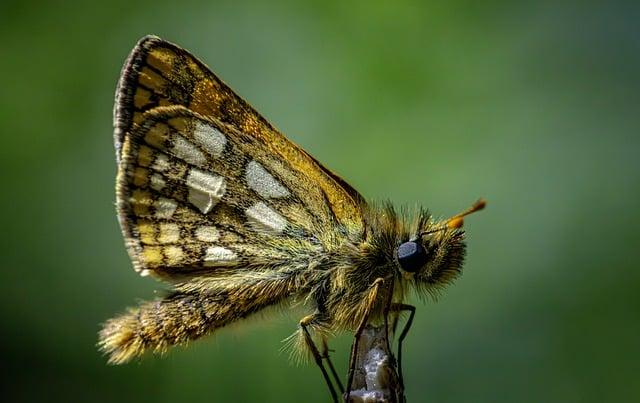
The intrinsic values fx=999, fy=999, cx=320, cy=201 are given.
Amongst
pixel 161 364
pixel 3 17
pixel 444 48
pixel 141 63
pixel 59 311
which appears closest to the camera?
pixel 141 63

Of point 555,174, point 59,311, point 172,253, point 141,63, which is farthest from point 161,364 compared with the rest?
point 555,174

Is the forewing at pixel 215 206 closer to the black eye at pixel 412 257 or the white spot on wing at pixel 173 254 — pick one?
the white spot on wing at pixel 173 254

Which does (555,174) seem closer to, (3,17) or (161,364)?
(161,364)

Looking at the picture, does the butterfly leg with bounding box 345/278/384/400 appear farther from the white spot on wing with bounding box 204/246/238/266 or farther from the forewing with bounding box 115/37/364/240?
the white spot on wing with bounding box 204/246/238/266

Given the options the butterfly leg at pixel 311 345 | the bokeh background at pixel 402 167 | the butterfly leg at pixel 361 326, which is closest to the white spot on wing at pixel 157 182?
the butterfly leg at pixel 311 345

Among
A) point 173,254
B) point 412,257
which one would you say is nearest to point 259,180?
point 173,254

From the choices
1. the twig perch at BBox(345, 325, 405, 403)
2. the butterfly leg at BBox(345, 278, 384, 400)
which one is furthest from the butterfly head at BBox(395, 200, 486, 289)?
the twig perch at BBox(345, 325, 405, 403)

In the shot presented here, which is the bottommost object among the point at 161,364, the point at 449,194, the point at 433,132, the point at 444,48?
the point at 161,364
